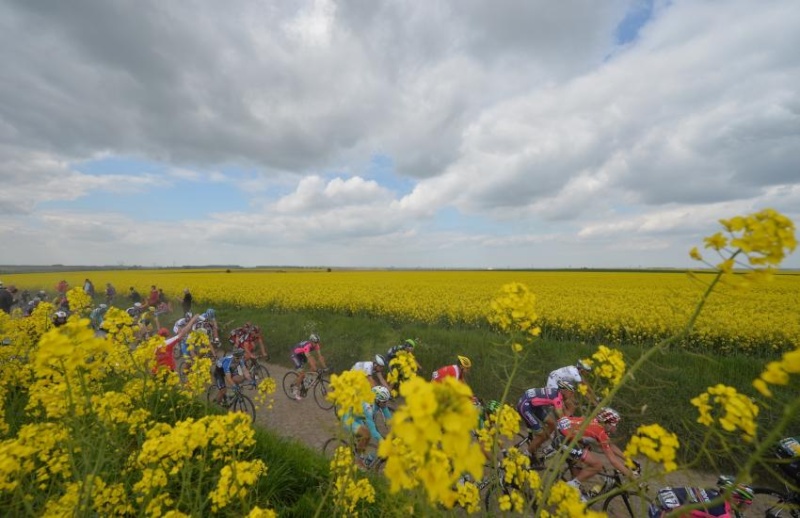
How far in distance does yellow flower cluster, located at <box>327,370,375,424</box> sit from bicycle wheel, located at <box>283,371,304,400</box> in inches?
300

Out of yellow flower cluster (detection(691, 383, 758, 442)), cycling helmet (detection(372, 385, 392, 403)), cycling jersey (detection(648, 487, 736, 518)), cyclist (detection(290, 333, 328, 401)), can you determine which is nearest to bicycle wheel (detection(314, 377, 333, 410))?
cyclist (detection(290, 333, 328, 401))

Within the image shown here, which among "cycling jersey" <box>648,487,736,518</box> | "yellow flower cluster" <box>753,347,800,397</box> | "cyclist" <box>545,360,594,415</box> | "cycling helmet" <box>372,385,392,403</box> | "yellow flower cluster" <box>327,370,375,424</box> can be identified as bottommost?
"cycling jersey" <box>648,487,736,518</box>

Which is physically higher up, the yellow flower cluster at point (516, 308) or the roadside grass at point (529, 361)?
the yellow flower cluster at point (516, 308)

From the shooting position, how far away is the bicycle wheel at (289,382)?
360 inches

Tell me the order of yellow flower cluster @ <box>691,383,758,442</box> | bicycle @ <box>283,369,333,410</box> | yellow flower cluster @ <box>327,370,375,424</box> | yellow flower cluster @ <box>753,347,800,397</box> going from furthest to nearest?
bicycle @ <box>283,369,333,410</box>
yellow flower cluster @ <box>327,370,375,424</box>
yellow flower cluster @ <box>691,383,758,442</box>
yellow flower cluster @ <box>753,347,800,397</box>

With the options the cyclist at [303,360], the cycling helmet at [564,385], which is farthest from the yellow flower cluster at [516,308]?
the cyclist at [303,360]

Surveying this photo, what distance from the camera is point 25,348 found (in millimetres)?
5059

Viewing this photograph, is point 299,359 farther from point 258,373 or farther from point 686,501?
point 686,501

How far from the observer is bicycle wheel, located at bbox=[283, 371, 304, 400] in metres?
9.16

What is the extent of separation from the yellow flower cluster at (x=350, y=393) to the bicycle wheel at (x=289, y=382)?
25.0ft

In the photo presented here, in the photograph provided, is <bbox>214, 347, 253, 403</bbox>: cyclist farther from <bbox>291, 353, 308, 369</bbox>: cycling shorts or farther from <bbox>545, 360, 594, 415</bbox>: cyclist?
<bbox>545, 360, 594, 415</bbox>: cyclist

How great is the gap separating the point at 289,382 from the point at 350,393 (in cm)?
849

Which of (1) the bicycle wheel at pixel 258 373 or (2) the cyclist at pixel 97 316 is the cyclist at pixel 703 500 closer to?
(1) the bicycle wheel at pixel 258 373

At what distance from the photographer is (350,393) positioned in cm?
222
